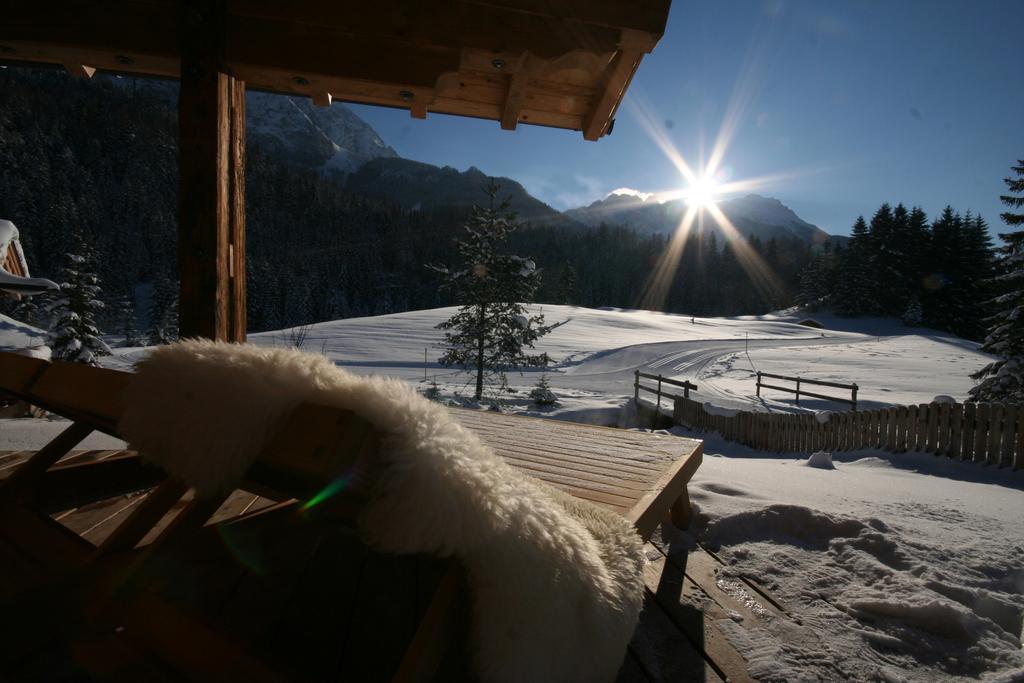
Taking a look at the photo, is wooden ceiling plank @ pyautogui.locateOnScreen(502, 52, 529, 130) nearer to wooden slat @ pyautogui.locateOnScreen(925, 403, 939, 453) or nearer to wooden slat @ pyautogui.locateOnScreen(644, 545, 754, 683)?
wooden slat @ pyautogui.locateOnScreen(644, 545, 754, 683)

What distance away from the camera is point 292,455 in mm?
781

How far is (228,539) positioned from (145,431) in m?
1.39

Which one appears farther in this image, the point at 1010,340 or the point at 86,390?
the point at 1010,340

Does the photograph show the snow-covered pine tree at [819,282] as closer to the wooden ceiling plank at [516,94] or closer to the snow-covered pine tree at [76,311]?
the wooden ceiling plank at [516,94]

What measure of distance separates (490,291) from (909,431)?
506 inches

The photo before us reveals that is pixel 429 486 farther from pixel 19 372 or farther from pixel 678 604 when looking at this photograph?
pixel 678 604

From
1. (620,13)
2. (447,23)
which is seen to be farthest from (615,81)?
(447,23)

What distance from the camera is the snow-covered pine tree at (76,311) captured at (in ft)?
54.4

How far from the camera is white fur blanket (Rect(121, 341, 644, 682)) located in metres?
0.77

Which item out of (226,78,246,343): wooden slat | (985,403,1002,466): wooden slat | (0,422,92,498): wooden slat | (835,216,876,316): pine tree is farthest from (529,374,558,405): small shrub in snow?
(835,216,876,316): pine tree

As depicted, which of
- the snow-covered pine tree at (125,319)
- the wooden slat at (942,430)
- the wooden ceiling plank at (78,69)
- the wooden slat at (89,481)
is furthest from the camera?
the snow-covered pine tree at (125,319)

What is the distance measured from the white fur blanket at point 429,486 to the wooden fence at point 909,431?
769 cm

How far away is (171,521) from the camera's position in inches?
57.6

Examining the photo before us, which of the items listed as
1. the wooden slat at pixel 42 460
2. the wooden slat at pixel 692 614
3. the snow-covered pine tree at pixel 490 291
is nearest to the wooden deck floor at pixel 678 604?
the wooden slat at pixel 692 614
